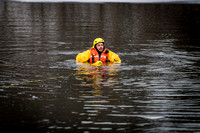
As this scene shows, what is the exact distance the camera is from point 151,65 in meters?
14.0

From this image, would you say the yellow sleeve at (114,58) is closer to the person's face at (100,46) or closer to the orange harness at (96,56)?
the orange harness at (96,56)

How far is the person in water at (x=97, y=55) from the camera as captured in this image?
46.9 feet

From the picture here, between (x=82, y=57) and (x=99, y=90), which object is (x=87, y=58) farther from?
(x=99, y=90)

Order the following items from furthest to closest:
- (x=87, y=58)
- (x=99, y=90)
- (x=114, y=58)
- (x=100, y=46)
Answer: (x=87, y=58), (x=114, y=58), (x=100, y=46), (x=99, y=90)

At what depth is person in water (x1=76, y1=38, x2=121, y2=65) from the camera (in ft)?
46.9

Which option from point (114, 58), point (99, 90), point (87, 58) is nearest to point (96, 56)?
point (87, 58)

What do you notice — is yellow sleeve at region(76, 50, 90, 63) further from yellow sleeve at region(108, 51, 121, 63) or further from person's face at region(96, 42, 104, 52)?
yellow sleeve at region(108, 51, 121, 63)

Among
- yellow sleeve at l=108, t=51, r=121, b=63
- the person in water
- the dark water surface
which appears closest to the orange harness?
the person in water

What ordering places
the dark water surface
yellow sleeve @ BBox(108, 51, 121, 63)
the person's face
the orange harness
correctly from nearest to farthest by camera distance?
1. the dark water surface
2. the person's face
3. yellow sleeve @ BBox(108, 51, 121, 63)
4. the orange harness

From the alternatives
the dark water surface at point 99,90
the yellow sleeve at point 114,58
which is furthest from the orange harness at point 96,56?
the dark water surface at point 99,90

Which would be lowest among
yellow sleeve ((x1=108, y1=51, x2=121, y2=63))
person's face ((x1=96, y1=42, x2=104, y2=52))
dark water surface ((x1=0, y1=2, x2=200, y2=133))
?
dark water surface ((x1=0, y1=2, x2=200, y2=133))

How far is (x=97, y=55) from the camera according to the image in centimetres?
1436

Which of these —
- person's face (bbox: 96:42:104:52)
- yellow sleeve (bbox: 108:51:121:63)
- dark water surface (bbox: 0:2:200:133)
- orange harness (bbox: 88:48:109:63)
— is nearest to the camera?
dark water surface (bbox: 0:2:200:133)

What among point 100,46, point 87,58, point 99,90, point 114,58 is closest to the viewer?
point 99,90
